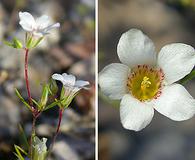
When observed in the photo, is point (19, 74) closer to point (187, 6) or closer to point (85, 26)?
point (85, 26)

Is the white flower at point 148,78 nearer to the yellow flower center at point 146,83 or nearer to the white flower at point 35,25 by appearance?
the yellow flower center at point 146,83

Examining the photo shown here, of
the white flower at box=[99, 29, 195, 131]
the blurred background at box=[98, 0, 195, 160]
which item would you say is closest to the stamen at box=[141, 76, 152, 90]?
the white flower at box=[99, 29, 195, 131]

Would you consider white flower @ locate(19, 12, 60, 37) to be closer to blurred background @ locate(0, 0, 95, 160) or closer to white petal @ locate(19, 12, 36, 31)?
white petal @ locate(19, 12, 36, 31)

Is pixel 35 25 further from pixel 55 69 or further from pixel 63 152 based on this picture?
pixel 63 152

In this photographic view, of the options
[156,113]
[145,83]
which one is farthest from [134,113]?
[156,113]

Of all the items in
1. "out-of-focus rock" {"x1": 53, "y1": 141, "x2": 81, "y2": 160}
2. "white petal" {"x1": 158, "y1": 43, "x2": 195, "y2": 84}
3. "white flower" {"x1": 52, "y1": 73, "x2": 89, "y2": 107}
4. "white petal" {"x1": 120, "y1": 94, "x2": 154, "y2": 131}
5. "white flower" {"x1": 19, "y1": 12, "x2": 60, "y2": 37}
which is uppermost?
"white flower" {"x1": 19, "y1": 12, "x2": 60, "y2": 37}

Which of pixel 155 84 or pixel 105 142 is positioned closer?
pixel 155 84

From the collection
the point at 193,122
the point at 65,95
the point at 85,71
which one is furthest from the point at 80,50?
the point at 193,122
